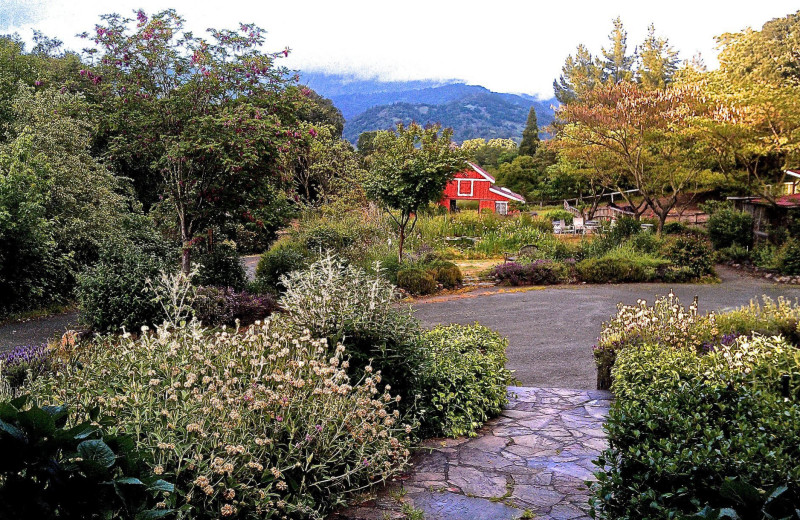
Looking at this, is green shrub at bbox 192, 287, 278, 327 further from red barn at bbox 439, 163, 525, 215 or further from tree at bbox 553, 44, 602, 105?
tree at bbox 553, 44, 602, 105

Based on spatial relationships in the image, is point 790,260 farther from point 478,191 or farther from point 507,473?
point 478,191

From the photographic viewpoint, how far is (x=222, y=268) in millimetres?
11969

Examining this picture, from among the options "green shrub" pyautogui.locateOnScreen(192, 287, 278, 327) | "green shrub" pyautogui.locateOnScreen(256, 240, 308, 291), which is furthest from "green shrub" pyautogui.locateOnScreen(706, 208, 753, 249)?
"green shrub" pyautogui.locateOnScreen(192, 287, 278, 327)

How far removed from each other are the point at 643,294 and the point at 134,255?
10810 millimetres

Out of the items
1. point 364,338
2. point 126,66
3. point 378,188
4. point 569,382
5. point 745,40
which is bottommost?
point 569,382

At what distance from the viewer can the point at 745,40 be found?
1900 cm

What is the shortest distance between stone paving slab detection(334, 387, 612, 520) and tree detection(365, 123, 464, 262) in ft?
31.3

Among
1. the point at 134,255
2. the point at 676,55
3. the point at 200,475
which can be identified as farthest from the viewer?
the point at 676,55

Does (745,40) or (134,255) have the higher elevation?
(745,40)

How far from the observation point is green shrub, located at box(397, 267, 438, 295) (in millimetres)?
13867

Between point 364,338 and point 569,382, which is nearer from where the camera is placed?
point 364,338

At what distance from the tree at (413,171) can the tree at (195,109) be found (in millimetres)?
3726

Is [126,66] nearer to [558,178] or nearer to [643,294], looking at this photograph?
[643,294]

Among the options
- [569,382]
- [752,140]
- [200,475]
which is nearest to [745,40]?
[752,140]
